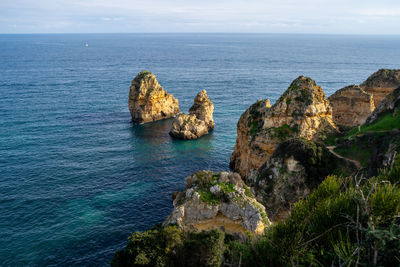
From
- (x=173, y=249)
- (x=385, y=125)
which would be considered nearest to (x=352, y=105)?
(x=385, y=125)

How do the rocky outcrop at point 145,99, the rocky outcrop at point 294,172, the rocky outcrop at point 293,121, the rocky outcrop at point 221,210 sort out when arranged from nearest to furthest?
the rocky outcrop at point 221,210, the rocky outcrop at point 294,172, the rocky outcrop at point 293,121, the rocky outcrop at point 145,99

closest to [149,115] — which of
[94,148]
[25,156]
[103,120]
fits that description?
[103,120]

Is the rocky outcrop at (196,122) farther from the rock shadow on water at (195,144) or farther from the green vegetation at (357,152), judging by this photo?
the green vegetation at (357,152)

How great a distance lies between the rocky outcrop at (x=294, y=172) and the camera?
37969mm

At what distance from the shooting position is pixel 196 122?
275 feet

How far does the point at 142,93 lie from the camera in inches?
3684

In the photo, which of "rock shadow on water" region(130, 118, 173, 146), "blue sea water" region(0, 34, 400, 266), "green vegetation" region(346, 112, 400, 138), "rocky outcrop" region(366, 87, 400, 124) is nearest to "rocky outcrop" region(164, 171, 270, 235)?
"blue sea water" region(0, 34, 400, 266)

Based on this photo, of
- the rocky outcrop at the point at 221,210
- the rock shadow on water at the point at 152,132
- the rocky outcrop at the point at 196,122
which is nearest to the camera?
the rocky outcrop at the point at 221,210

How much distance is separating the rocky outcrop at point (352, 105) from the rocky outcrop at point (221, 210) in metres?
35.2

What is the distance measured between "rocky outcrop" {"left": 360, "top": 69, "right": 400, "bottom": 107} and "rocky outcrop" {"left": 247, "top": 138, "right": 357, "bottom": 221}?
3722 cm

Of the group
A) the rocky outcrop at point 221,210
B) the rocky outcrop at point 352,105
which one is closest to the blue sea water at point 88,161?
the rocky outcrop at point 221,210

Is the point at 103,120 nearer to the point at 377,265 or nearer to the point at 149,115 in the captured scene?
the point at 149,115

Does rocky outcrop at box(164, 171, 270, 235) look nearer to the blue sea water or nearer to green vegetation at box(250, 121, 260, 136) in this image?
the blue sea water

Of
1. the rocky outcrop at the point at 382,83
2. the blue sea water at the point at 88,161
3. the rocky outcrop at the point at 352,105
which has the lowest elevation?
the blue sea water at the point at 88,161
